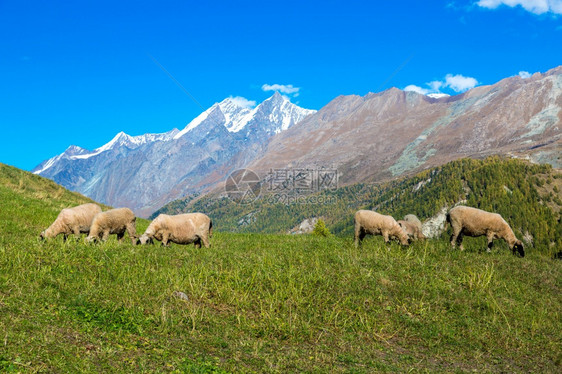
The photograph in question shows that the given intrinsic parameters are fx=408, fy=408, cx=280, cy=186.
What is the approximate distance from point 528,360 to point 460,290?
3.48 m

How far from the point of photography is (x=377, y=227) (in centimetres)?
2372

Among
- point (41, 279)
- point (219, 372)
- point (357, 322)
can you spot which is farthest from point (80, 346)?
point (357, 322)

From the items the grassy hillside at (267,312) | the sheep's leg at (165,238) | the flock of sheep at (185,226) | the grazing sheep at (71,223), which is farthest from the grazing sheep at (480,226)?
the grazing sheep at (71,223)

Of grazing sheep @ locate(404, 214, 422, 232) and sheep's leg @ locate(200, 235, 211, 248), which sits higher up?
grazing sheep @ locate(404, 214, 422, 232)

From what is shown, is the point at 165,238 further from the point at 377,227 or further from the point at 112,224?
the point at 377,227

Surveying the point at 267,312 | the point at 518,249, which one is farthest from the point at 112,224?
the point at 518,249

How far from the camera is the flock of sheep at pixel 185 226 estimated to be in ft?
66.6

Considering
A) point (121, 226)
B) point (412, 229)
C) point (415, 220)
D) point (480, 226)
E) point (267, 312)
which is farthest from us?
point (415, 220)

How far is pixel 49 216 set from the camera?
1026 inches

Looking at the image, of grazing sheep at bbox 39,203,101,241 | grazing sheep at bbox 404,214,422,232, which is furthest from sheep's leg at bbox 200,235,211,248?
grazing sheep at bbox 404,214,422,232

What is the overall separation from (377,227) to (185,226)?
10.9m

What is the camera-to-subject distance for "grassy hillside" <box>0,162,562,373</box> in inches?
332

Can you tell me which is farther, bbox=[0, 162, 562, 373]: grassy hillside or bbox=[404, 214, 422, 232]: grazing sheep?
bbox=[404, 214, 422, 232]: grazing sheep

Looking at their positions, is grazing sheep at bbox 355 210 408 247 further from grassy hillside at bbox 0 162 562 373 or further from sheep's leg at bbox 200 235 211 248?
sheep's leg at bbox 200 235 211 248
